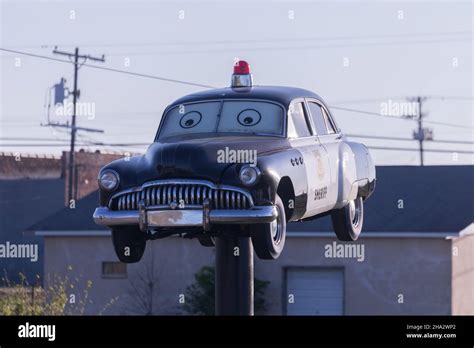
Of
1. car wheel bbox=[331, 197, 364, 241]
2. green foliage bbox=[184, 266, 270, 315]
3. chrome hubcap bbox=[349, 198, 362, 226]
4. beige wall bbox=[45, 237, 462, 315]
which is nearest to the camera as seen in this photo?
car wheel bbox=[331, 197, 364, 241]

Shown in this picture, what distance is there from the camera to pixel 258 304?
34375 mm

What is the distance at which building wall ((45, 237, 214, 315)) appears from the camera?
35281 mm

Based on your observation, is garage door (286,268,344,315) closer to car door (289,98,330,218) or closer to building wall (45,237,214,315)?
building wall (45,237,214,315)

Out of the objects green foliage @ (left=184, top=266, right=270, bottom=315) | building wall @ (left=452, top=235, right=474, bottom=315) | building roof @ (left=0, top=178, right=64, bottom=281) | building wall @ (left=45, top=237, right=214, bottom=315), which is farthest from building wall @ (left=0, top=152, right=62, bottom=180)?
building wall @ (left=452, top=235, right=474, bottom=315)

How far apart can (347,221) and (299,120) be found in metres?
0.88

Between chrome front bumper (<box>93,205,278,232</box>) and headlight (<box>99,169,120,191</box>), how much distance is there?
1.24 feet

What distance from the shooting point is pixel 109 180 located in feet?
26.2

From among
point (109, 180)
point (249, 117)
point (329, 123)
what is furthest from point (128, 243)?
point (329, 123)

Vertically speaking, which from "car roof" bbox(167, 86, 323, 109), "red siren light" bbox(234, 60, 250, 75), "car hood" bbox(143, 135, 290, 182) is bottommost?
"car hood" bbox(143, 135, 290, 182)

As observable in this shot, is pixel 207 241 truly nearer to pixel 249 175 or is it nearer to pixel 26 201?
pixel 249 175

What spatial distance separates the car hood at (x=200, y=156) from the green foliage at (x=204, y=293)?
24944 millimetres

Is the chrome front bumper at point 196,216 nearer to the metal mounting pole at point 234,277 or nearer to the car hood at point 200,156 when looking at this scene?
the car hood at point 200,156

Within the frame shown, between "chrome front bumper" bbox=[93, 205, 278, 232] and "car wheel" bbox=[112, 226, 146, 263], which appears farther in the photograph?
"car wheel" bbox=[112, 226, 146, 263]
